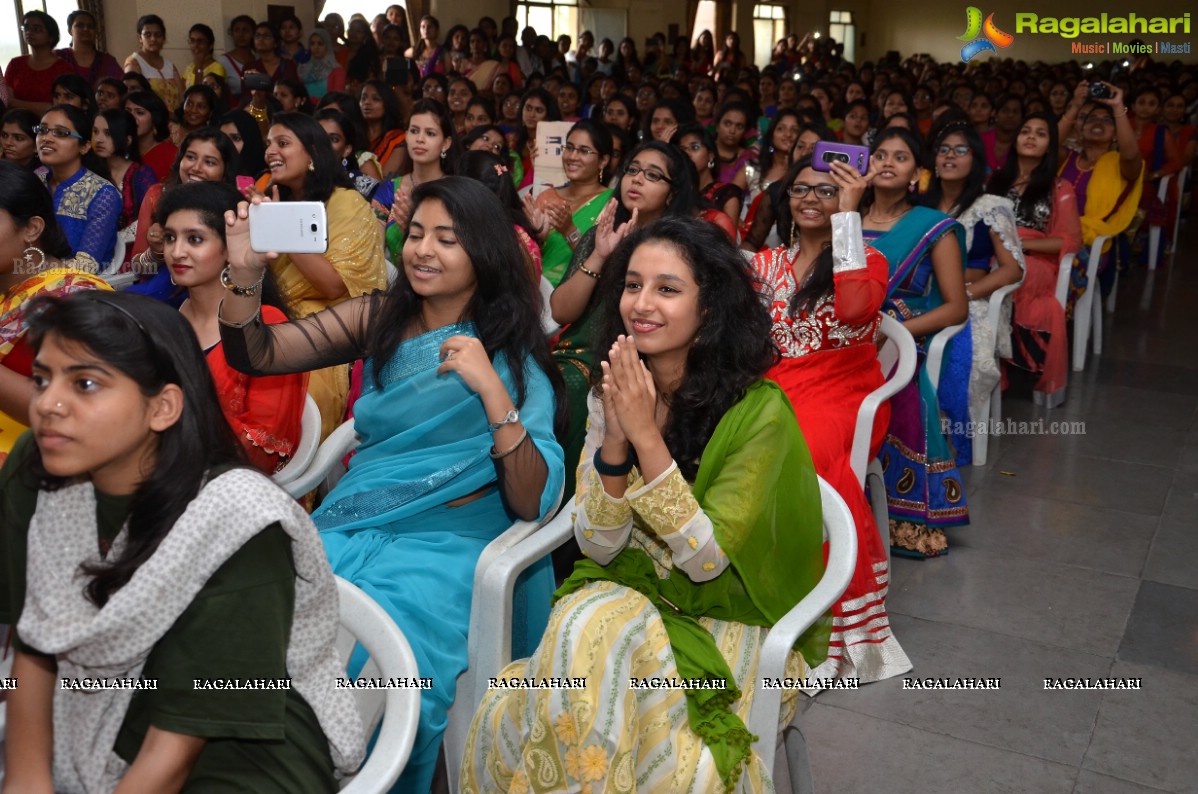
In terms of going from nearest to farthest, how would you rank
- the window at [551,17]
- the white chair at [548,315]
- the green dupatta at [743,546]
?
the green dupatta at [743,546]
the white chair at [548,315]
the window at [551,17]

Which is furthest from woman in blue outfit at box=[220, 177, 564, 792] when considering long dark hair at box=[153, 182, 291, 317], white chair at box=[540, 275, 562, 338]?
white chair at box=[540, 275, 562, 338]

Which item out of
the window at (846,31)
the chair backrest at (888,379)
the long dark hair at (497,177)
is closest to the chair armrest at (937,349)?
the chair backrest at (888,379)

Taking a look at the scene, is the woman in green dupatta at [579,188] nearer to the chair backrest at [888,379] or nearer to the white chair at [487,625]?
the chair backrest at [888,379]

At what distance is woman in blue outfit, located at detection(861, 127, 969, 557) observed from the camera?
10.1ft

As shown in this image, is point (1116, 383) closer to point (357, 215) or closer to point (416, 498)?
point (357, 215)

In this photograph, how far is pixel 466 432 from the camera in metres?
1.99

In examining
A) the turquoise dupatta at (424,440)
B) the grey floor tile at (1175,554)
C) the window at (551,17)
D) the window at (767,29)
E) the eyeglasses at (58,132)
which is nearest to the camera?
the turquoise dupatta at (424,440)

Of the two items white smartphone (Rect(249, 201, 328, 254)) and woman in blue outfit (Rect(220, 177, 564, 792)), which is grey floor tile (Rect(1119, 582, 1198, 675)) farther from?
white smartphone (Rect(249, 201, 328, 254))

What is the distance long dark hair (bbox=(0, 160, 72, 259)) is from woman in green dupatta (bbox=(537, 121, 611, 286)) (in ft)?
4.64

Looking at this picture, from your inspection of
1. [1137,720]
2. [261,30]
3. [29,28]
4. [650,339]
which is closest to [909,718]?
[1137,720]

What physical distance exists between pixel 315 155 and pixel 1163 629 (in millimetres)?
2570

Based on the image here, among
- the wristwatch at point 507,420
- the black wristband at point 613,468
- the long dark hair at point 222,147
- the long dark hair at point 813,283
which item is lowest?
the black wristband at point 613,468

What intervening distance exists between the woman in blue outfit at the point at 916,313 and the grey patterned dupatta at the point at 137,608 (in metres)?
2.07

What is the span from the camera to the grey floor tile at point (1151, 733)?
2119 millimetres
